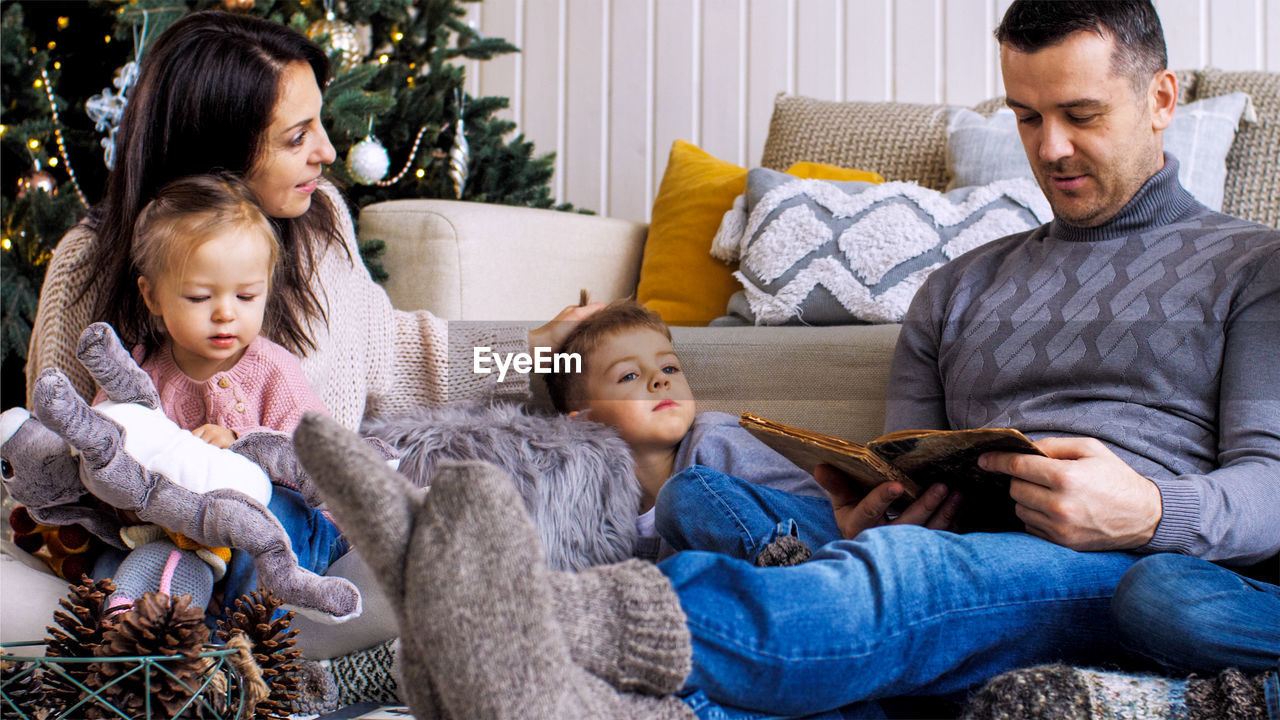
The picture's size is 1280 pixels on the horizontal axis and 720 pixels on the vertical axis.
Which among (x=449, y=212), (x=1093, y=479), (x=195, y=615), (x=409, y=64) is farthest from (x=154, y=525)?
(x=409, y=64)

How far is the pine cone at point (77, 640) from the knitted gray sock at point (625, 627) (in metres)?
0.38

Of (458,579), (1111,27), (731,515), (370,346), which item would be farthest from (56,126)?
(1111,27)

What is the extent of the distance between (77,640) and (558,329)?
1.92ft

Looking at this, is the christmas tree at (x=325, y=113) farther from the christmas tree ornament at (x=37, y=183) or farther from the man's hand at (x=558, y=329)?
the man's hand at (x=558, y=329)

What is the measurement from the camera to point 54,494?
844 millimetres

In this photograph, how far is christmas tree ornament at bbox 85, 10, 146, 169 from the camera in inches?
54.5

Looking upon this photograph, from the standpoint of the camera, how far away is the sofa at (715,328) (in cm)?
95

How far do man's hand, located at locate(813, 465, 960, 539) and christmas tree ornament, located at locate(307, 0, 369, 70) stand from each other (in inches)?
38.1

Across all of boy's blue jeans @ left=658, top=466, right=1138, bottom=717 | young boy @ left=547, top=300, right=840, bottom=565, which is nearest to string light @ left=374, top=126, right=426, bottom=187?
young boy @ left=547, top=300, right=840, bottom=565

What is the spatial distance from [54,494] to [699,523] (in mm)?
562

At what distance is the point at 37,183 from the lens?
4.75 ft

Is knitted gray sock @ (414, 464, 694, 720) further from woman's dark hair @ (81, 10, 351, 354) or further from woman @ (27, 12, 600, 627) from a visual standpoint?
woman's dark hair @ (81, 10, 351, 354)

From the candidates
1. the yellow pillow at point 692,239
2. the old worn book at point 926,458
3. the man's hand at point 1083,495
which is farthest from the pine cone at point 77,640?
the yellow pillow at point 692,239

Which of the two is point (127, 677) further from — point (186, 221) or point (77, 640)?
point (186, 221)
